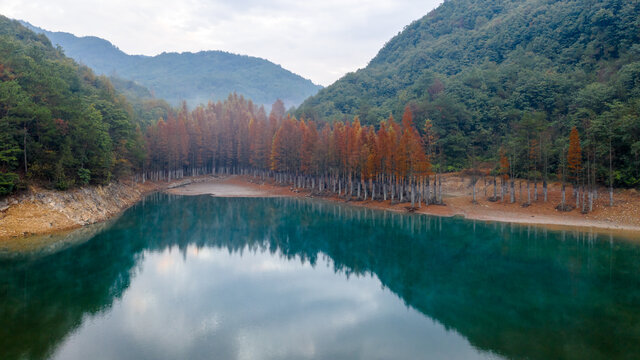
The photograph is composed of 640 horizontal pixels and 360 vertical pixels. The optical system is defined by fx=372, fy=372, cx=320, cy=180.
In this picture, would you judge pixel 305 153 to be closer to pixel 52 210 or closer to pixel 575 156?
pixel 575 156

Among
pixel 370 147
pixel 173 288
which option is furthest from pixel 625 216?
pixel 173 288

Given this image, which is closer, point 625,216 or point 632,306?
point 632,306

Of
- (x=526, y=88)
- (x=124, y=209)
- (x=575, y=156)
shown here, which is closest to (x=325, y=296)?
(x=575, y=156)

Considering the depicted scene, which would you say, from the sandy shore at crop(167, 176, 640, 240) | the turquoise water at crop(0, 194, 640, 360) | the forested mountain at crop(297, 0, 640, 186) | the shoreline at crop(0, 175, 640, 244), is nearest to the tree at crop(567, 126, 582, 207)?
the forested mountain at crop(297, 0, 640, 186)

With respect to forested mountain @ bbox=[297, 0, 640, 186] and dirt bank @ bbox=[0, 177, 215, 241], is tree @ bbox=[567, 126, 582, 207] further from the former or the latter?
dirt bank @ bbox=[0, 177, 215, 241]

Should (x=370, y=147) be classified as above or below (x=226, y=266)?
above

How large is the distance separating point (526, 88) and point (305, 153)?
4390 centimetres

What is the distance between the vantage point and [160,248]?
30.8 meters

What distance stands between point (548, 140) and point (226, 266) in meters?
46.2

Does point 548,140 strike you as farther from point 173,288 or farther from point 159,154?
point 159,154

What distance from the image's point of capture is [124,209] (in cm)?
4766

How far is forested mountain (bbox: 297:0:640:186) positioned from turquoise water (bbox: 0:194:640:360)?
17.5m

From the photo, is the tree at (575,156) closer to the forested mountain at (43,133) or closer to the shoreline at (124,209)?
the shoreline at (124,209)

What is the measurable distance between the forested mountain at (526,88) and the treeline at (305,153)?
11.8 meters
